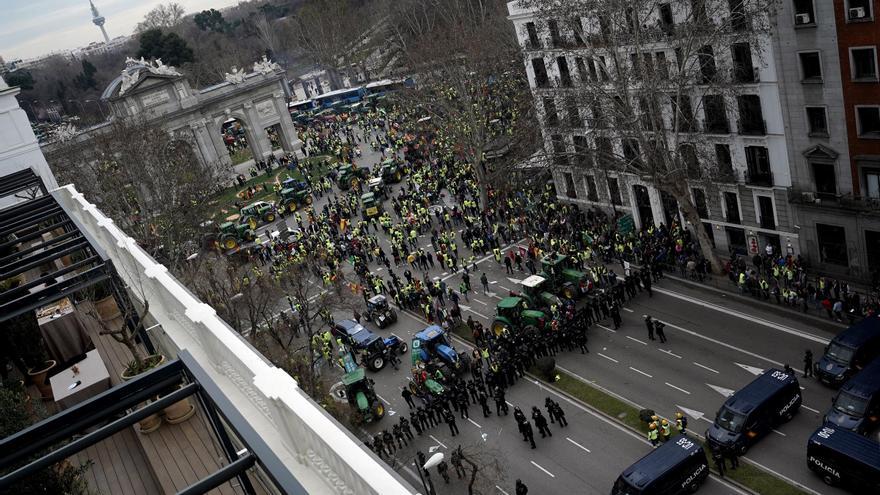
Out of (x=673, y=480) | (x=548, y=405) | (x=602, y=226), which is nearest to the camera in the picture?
(x=673, y=480)

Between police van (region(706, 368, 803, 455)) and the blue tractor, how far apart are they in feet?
37.6

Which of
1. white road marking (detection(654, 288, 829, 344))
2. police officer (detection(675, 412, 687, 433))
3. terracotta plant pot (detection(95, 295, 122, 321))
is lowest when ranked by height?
white road marking (detection(654, 288, 829, 344))

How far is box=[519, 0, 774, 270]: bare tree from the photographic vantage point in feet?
111

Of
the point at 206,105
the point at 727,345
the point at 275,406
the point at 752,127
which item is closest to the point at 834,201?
the point at 752,127

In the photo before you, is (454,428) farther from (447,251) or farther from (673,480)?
(447,251)

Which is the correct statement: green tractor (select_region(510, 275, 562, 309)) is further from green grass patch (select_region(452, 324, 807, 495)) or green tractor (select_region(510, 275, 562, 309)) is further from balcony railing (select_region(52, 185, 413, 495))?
balcony railing (select_region(52, 185, 413, 495))

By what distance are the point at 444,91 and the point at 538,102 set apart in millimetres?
11669

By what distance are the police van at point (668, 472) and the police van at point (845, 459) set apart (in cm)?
312

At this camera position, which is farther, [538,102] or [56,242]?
[538,102]

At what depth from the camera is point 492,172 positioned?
57438mm

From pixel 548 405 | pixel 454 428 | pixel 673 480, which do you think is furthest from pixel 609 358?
pixel 673 480

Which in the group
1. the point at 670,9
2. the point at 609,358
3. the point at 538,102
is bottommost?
the point at 609,358

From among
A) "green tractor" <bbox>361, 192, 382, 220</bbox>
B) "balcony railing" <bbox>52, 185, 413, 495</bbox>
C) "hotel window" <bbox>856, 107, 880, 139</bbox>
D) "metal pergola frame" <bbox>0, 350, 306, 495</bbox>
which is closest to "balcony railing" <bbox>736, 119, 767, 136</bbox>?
"hotel window" <bbox>856, 107, 880, 139</bbox>

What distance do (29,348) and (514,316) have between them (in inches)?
984
